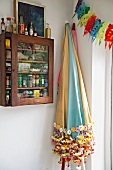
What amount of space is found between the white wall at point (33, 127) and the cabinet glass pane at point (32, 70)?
0.19 m

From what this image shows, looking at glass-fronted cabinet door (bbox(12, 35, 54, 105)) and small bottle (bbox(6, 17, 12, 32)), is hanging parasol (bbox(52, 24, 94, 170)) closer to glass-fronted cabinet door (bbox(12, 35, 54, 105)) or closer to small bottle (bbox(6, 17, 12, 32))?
glass-fronted cabinet door (bbox(12, 35, 54, 105))

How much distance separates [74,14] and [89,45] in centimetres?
39

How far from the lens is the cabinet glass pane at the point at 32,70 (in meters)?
1.89

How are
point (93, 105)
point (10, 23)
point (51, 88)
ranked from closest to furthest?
point (10, 23)
point (51, 88)
point (93, 105)

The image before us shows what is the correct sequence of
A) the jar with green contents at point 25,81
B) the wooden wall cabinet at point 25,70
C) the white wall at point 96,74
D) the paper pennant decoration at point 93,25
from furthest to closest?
1. the white wall at point 96,74
2. the paper pennant decoration at point 93,25
3. the jar with green contents at point 25,81
4. the wooden wall cabinet at point 25,70

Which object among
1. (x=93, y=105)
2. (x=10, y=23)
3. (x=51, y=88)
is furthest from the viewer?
(x=93, y=105)

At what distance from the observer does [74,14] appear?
2.32 m

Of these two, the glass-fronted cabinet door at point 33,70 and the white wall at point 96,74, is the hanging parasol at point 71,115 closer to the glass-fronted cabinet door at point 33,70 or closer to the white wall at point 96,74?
the white wall at point 96,74

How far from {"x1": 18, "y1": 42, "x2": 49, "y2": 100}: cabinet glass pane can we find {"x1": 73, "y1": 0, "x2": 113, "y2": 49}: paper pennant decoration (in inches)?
18.9

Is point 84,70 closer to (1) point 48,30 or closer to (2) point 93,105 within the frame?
(2) point 93,105

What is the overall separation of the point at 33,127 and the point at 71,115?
39cm

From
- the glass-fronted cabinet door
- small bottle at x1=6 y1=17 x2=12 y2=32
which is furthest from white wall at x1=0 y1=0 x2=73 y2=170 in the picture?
the glass-fronted cabinet door

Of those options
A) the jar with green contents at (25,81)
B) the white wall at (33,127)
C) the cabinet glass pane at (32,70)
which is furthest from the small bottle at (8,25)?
the jar with green contents at (25,81)

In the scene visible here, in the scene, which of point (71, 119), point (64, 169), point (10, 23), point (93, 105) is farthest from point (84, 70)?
point (64, 169)
